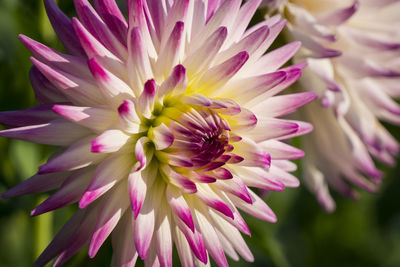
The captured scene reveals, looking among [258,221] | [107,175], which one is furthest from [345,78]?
[107,175]

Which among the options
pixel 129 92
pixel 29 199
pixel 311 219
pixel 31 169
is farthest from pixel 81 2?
pixel 311 219

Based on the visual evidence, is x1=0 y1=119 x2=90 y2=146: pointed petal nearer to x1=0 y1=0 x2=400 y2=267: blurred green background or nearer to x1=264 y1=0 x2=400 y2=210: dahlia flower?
x1=0 y1=0 x2=400 y2=267: blurred green background

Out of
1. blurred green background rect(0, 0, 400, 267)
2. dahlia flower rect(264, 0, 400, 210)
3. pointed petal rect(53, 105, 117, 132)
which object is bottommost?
blurred green background rect(0, 0, 400, 267)

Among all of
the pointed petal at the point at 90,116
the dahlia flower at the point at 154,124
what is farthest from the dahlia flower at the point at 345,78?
the pointed petal at the point at 90,116

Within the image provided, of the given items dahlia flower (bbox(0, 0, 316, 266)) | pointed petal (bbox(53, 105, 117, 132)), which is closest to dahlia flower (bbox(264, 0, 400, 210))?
dahlia flower (bbox(0, 0, 316, 266))

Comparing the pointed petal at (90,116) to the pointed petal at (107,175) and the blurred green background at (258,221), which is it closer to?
the pointed petal at (107,175)

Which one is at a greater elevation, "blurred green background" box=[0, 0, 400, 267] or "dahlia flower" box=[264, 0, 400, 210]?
"dahlia flower" box=[264, 0, 400, 210]
